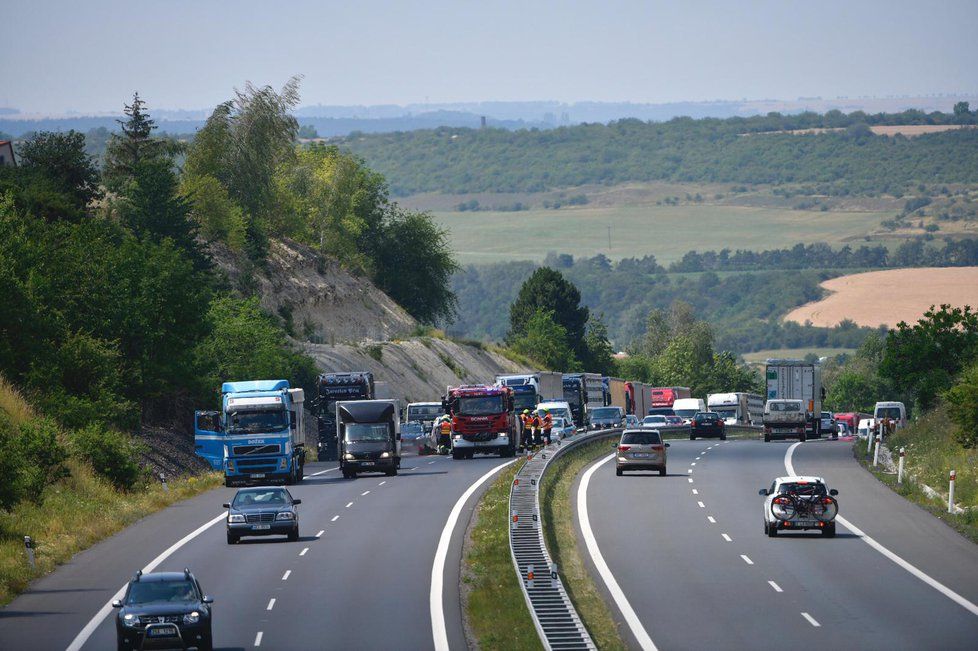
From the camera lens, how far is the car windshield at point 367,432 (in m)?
55.1

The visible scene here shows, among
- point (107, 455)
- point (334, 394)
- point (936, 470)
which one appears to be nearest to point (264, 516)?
point (107, 455)

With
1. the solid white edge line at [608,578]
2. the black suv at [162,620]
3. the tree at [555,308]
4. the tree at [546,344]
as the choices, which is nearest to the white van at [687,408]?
the tree at [546,344]

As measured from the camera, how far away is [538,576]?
27.5 m

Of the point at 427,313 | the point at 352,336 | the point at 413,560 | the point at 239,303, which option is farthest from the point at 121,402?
the point at 427,313

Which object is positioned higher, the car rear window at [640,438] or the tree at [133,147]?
the tree at [133,147]

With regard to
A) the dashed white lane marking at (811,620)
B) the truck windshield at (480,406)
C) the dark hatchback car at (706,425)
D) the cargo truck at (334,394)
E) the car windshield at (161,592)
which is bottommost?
the dark hatchback car at (706,425)

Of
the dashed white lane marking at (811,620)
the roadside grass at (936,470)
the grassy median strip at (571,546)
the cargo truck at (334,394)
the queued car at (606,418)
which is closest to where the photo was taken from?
the grassy median strip at (571,546)

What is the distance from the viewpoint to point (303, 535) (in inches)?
1497

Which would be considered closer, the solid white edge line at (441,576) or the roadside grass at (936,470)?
the solid white edge line at (441,576)

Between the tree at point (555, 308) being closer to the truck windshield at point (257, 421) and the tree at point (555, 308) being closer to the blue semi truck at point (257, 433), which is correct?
the blue semi truck at point (257, 433)

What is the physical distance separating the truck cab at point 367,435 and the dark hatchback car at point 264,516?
17.7m

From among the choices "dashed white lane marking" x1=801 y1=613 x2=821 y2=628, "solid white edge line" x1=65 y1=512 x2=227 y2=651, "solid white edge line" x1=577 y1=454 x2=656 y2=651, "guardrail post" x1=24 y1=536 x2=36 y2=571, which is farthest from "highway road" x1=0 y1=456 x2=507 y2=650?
"dashed white lane marking" x1=801 y1=613 x2=821 y2=628

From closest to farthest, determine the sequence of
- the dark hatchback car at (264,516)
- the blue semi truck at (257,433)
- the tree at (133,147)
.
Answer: the dark hatchback car at (264,516) → the blue semi truck at (257,433) → the tree at (133,147)

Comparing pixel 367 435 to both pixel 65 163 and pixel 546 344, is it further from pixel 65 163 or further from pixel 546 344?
pixel 546 344
